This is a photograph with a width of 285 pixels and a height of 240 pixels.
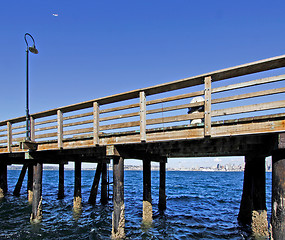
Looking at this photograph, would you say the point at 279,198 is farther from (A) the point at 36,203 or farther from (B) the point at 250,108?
(A) the point at 36,203

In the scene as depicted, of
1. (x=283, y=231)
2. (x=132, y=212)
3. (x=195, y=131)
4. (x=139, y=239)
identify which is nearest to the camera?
(x=283, y=231)

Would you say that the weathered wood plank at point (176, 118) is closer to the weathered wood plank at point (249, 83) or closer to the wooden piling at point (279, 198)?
the weathered wood plank at point (249, 83)

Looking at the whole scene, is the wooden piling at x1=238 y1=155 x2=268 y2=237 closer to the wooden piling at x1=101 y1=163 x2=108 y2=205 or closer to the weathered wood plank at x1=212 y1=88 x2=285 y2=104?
the weathered wood plank at x1=212 y1=88 x2=285 y2=104

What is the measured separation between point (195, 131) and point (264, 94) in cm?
179

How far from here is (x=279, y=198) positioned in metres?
4.66

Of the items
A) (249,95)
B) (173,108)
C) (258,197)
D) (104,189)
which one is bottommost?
(104,189)

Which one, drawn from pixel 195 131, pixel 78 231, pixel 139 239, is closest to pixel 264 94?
pixel 195 131

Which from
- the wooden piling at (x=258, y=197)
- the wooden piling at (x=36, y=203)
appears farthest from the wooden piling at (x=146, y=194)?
the wooden piling at (x=36, y=203)

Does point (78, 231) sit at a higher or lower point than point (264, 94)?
lower

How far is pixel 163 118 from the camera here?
6.21 meters

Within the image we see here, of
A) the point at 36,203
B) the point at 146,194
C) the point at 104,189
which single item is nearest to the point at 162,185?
the point at 146,194

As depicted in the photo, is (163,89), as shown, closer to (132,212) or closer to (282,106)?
(282,106)

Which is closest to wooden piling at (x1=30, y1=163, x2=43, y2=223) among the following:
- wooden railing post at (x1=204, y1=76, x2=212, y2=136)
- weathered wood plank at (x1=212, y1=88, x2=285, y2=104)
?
wooden railing post at (x1=204, y1=76, x2=212, y2=136)

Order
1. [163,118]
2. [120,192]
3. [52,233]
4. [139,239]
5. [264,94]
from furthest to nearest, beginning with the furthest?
[52,233] < [139,239] < [120,192] < [163,118] < [264,94]
